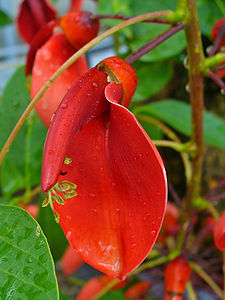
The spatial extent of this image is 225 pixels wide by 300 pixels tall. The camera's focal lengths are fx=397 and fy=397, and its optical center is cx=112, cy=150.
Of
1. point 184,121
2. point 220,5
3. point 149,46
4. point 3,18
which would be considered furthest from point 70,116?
point 3,18

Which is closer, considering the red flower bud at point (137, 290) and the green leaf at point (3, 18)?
the red flower bud at point (137, 290)

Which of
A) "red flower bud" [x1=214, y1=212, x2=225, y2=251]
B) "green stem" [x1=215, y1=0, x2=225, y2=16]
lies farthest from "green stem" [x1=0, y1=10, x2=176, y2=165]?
"green stem" [x1=215, y1=0, x2=225, y2=16]

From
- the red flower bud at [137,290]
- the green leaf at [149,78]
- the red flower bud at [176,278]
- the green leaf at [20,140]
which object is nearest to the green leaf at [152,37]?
the green leaf at [149,78]

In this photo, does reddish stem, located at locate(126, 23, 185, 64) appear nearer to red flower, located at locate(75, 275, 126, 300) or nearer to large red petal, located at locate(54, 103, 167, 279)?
large red petal, located at locate(54, 103, 167, 279)

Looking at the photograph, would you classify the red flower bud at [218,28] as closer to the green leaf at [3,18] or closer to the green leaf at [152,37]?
the green leaf at [152,37]

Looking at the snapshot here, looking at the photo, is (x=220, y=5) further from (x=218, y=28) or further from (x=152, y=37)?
(x=218, y=28)

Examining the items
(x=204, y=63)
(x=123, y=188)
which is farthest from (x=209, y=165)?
(x=123, y=188)

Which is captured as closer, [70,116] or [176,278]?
[70,116]

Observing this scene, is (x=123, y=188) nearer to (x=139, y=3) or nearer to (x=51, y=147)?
(x=51, y=147)
